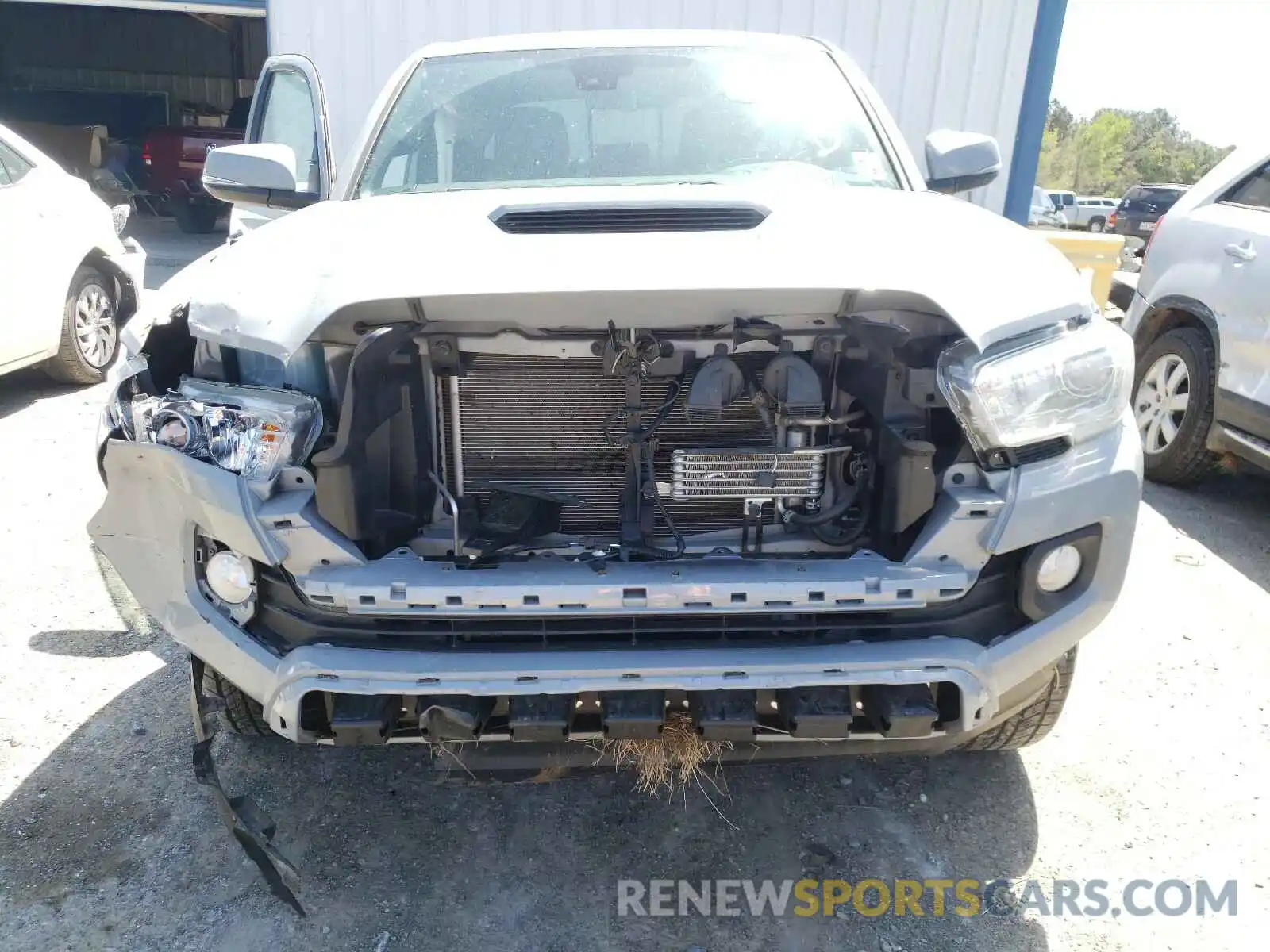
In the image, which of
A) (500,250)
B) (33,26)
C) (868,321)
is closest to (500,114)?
(500,250)

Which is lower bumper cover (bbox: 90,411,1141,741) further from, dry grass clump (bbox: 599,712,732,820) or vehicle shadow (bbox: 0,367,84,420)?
vehicle shadow (bbox: 0,367,84,420)

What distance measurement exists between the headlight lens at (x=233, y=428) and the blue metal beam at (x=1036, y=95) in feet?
23.8

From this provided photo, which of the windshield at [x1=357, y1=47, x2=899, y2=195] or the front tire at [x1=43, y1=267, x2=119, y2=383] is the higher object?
the windshield at [x1=357, y1=47, x2=899, y2=195]

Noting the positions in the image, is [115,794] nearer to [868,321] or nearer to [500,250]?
[500,250]

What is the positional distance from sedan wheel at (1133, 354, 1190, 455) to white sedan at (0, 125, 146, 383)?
20.9 ft

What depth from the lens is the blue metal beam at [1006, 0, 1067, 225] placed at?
739 centimetres

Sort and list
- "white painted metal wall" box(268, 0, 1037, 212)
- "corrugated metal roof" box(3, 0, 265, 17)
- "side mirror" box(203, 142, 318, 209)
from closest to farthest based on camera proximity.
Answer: "side mirror" box(203, 142, 318, 209) < "white painted metal wall" box(268, 0, 1037, 212) < "corrugated metal roof" box(3, 0, 265, 17)

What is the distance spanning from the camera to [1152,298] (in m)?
5.02

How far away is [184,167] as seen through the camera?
579 inches

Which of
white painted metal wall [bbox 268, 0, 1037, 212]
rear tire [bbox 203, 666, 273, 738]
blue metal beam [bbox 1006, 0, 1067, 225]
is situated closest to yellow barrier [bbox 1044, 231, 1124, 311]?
Answer: blue metal beam [bbox 1006, 0, 1067, 225]

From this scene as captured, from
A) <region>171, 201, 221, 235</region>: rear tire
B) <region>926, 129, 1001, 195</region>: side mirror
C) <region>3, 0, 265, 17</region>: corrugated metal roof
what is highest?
<region>3, 0, 265, 17</region>: corrugated metal roof

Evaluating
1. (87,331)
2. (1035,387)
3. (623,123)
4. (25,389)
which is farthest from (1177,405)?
(25,389)

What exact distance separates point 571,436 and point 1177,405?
398 centimetres

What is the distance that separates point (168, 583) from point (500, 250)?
3.35 feet
